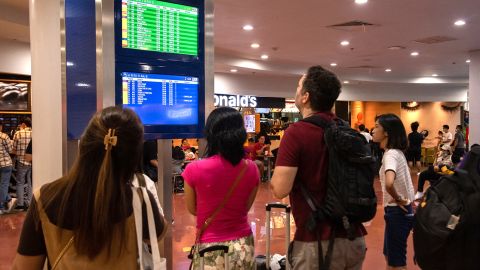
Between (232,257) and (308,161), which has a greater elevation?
(308,161)

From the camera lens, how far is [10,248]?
553 centimetres

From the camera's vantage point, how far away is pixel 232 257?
90.0 inches

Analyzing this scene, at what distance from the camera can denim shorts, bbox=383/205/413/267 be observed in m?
3.29

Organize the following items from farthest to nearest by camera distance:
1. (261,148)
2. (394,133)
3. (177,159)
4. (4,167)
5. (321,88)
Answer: (261,148) < (177,159) < (4,167) < (394,133) < (321,88)

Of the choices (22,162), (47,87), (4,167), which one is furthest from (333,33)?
(47,87)

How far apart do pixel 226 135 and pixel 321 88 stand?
0.52 meters

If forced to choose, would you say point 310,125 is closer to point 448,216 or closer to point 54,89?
point 448,216

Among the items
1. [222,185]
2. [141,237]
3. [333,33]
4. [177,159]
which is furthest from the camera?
[177,159]

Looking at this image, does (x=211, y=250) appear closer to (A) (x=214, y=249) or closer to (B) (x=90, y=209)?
(A) (x=214, y=249)

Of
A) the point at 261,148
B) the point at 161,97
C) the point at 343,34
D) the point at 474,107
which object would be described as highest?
the point at 343,34

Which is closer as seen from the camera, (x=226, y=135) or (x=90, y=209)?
(x=90, y=209)

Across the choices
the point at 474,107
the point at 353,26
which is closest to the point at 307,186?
the point at 353,26

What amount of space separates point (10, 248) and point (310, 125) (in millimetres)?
4918

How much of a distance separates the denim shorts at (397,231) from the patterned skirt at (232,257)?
143 centimetres
